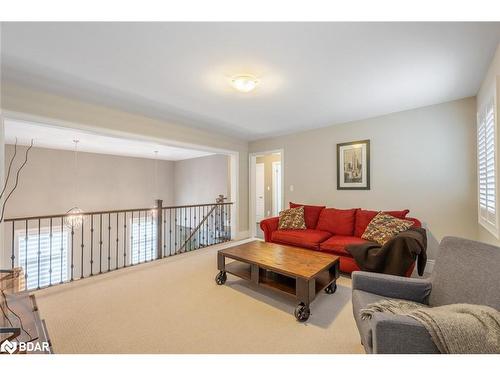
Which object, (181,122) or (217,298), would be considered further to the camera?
(181,122)

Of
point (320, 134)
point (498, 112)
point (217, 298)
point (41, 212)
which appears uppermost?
point (320, 134)

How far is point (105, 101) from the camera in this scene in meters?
2.80

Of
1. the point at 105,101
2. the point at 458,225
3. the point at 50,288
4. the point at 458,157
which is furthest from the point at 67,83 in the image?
the point at 458,225

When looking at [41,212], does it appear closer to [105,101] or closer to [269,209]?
[105,101]

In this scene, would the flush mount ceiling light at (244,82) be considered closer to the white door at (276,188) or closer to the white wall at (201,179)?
the white wall at (201,179)

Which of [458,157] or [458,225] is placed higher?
[458,157]

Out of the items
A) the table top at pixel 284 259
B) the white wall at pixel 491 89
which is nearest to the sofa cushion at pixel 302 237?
the table top at pixel 284 259

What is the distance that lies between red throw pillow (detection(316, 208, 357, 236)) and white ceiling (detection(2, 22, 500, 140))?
163 centimetres

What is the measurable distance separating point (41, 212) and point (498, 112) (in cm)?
789

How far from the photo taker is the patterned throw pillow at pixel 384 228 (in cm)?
268

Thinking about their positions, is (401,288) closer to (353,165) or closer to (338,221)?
(338,221)

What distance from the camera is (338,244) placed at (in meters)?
2.89

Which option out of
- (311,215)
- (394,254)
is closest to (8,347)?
(394,254)
